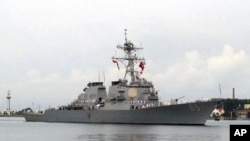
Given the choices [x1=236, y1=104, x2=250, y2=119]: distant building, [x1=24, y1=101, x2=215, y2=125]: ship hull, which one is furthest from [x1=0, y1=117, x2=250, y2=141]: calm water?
[x1=236, y1=104, x2=250, y2=119]: distant building

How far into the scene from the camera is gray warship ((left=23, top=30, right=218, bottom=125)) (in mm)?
57844

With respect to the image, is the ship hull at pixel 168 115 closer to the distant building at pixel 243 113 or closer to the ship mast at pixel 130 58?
the ship mast at pixel 130 58

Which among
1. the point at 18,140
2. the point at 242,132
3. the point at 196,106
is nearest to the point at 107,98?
the point at 196,106

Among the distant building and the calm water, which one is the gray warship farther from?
the distant building

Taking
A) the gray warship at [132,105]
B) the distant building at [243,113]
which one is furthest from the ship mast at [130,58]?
the distant building at [243,113]

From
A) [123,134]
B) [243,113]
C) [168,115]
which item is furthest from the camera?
[243,113]

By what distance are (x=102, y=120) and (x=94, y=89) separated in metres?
6.35

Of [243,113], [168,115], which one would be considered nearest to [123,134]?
[168,115]

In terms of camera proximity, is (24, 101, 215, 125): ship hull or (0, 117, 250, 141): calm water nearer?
(0, 117, 250, 141): calm water

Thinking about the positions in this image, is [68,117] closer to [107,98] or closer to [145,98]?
[107,98]

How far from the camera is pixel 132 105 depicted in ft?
199

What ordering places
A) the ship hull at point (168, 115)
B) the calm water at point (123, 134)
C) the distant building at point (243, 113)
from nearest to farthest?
the calm water at point (123, 134)
the ship hull at point (168, 115)
the distant building at point (243, 113)

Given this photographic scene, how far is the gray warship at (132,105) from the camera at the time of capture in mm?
57844

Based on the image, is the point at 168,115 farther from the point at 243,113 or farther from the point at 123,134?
the point at 243,113
